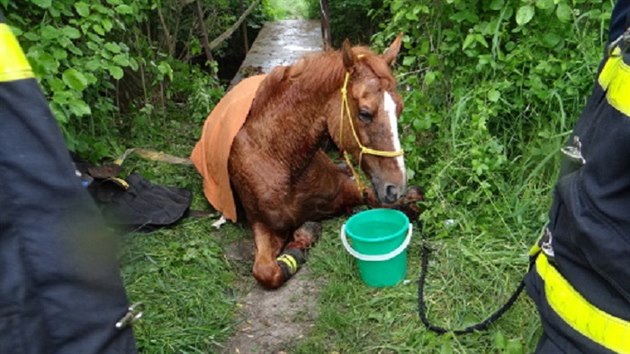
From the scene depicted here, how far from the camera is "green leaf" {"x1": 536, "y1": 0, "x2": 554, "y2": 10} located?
10.5 feet

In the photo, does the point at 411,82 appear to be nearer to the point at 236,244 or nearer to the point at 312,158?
the point at 312,158

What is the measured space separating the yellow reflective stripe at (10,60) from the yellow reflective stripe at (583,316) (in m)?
1.22

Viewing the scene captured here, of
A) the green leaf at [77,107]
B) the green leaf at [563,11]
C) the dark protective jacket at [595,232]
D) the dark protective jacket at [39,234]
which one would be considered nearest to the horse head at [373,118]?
the green leaf at [563,11]

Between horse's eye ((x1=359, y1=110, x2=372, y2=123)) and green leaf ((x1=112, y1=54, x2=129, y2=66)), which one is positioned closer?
horse's eye ((x1=359, y1=110, x2=372, y2=123))

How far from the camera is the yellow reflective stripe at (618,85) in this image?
3.70ft

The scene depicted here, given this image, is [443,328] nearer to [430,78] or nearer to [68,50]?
[430,78]

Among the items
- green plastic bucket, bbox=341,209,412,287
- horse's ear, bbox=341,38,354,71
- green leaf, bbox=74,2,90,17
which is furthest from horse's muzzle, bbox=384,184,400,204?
green leaf, bbox=74,2,90,17

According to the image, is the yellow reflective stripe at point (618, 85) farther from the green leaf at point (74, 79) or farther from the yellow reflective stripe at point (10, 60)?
the green leaf at point (74, 79)

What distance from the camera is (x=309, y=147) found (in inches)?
138

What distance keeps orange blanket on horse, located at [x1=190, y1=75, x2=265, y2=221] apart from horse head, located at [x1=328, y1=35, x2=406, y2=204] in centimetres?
83

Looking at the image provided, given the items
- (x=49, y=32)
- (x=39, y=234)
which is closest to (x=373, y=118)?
(x=49, y=32)

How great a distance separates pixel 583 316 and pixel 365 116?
1.87 meters

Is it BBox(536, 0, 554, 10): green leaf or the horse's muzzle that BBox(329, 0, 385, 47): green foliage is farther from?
the horse's muzzle

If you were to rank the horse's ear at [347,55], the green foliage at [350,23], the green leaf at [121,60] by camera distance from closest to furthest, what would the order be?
the horse's ear at [347,55], the green leaf at [121,60], the green foliage at [350,23]
